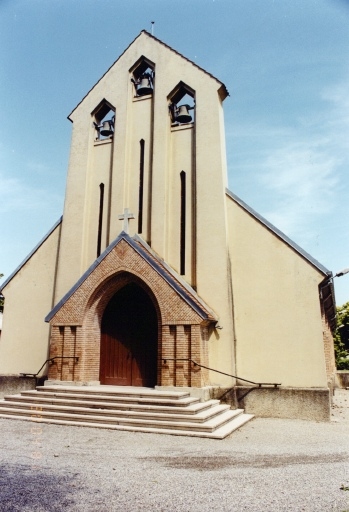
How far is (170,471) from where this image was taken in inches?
221

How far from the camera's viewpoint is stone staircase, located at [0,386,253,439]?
865 centimetres

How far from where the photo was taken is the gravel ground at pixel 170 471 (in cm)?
439

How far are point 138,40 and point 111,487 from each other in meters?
16.6

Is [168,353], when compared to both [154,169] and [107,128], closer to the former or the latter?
[154,169]

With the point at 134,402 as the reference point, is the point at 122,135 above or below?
above

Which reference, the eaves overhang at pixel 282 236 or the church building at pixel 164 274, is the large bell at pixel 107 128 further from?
the eaves overhang at pixel 282 236

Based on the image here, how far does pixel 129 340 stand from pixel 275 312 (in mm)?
4974

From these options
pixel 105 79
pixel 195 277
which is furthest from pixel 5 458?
pixel 105 79

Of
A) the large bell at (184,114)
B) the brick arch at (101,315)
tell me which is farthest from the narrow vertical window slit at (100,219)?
the large bell at (184,114)

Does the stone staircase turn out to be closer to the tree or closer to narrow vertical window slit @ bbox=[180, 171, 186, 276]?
narrow vertical window slit @ bbox=[180, 171, 186, 276]

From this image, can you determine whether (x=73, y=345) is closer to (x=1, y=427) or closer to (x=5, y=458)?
(x=1, y=427)

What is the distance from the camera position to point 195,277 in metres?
12.9

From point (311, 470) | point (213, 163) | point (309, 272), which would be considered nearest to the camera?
point (311, 470)

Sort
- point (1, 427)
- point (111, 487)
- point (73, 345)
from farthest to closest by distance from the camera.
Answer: point (73, 345) → point (1, 427) → point (111, 487)
